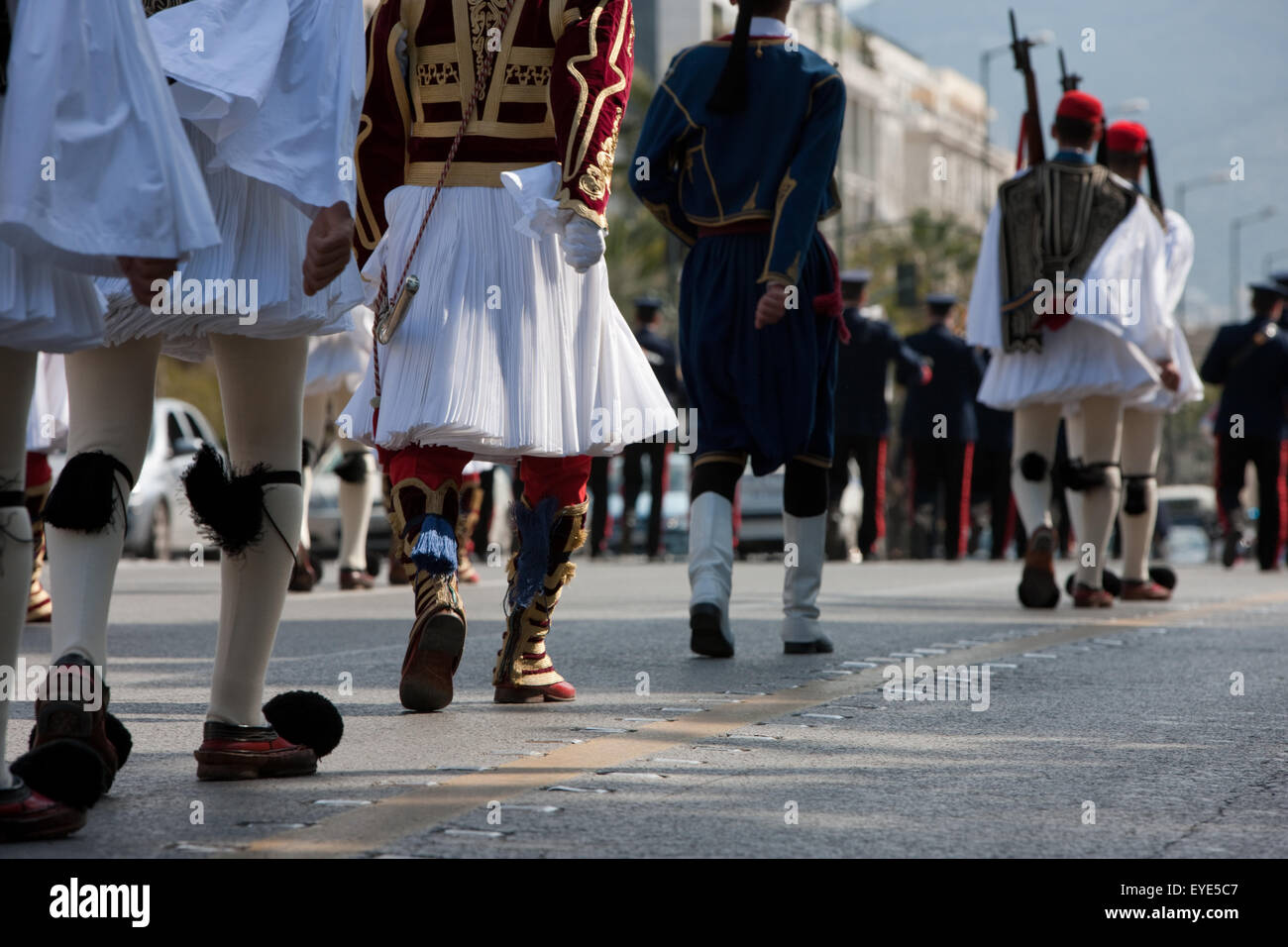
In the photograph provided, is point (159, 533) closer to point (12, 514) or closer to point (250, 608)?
point (250, 608)

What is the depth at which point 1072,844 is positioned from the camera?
363 centimetres

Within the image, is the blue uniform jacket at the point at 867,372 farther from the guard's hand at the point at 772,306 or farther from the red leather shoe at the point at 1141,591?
the guard's hand at the point at 772,306

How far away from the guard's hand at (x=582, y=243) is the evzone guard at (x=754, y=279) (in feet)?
5.71

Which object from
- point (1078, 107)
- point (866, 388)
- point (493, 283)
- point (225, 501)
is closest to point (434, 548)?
point (493, 283)

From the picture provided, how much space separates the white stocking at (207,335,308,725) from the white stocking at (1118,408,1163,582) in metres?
7.79

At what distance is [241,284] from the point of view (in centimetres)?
409

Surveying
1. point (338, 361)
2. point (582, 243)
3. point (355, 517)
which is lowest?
point (355, 517)

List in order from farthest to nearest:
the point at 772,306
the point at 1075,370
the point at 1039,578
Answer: the point at 1075,370 → the point at 1039,578 → the point at 772,306

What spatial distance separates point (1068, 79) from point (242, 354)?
959 centimetres

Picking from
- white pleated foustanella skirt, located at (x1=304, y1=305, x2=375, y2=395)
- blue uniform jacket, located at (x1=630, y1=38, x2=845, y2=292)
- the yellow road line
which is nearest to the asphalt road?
the yellow road line

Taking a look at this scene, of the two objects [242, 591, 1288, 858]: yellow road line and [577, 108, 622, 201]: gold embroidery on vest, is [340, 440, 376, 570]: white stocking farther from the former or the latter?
Result: [577, 108, 622, 201]: gold embroidery on vest

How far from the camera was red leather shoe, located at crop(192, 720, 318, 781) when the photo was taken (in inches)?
167

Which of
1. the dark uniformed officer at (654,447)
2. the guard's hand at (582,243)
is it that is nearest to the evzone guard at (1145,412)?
the guard's hand at (582,243)
